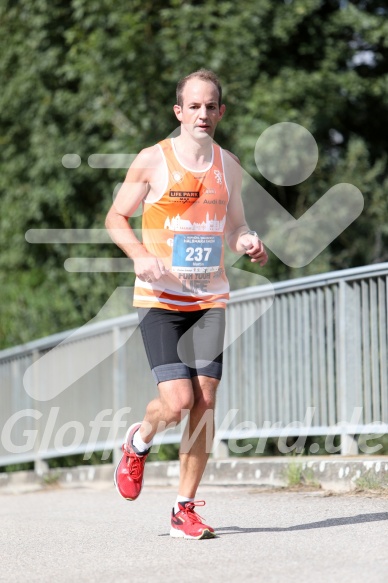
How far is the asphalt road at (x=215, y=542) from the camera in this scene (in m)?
4.57

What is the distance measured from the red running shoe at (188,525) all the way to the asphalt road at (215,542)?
0.17 ft

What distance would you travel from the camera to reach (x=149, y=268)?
5.41 metres

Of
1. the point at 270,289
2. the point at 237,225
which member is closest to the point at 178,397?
the point at 237,225

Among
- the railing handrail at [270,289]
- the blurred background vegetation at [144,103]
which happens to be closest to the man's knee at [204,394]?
the railing handrail at [270,289]

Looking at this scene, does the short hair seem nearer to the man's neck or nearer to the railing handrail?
the man's neck

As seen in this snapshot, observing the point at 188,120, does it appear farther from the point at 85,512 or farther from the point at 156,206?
the point at 85,512

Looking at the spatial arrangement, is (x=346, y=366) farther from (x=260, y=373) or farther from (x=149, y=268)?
(x=149, y=268)

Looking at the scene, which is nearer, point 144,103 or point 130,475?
point 130,475

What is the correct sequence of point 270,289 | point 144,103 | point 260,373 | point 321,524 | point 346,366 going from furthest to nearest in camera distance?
point 144,103 < point 260,373 < point 270,289 < point 346,366 < point 321,524

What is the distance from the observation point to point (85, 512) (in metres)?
7.30

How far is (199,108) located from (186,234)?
572mm

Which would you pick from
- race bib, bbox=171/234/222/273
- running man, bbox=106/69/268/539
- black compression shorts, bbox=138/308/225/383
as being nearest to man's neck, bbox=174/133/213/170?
running man, bbox=106/69/268/539

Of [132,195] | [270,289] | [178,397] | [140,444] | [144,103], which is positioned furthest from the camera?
[144,103]

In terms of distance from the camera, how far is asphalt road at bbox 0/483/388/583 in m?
4.57
